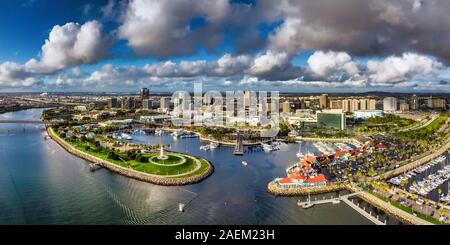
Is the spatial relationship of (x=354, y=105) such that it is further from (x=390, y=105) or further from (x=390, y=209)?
(x=390, y=209)

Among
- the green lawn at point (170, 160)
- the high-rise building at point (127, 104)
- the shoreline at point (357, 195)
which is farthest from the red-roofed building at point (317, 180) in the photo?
the high-rise building at point (127, 104)

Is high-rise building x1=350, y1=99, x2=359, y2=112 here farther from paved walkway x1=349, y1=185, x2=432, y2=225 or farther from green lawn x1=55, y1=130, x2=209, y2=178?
paved walkway x1=349, y1=185, x2=432, y2=225

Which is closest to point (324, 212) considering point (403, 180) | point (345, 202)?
point (345, 202)

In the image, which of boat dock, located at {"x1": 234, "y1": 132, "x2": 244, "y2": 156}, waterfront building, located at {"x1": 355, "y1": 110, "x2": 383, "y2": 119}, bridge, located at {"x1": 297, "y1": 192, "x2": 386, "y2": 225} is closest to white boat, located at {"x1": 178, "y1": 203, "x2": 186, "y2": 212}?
bridge, located at {"x1": 297, "y1": 192, "x2": 386, "y2": 225}

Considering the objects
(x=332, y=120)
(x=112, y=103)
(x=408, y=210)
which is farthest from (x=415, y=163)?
(x=112, y=103)

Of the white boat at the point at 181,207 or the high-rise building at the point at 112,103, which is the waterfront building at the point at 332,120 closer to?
the white boat at the point at 181,207
